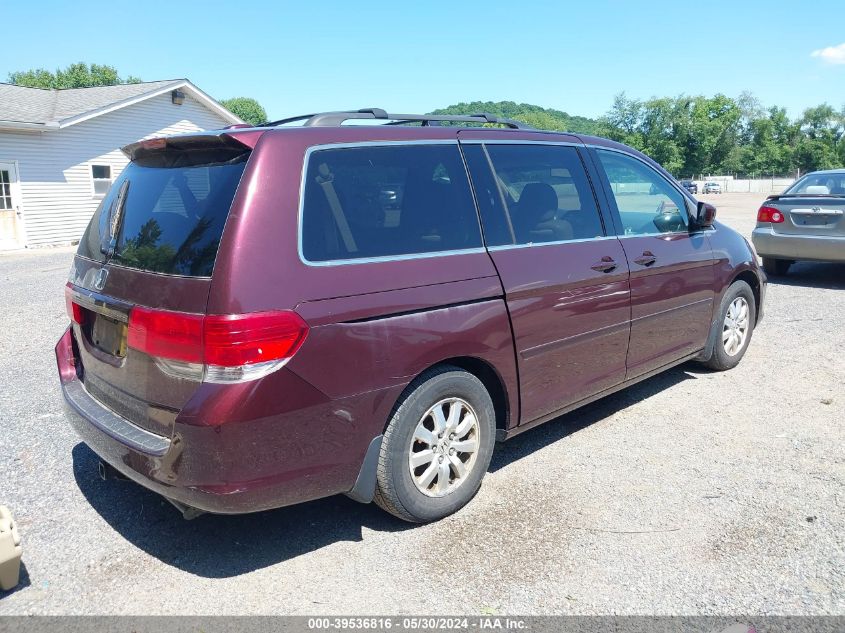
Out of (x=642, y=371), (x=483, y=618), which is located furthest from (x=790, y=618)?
(x=642, y=371)

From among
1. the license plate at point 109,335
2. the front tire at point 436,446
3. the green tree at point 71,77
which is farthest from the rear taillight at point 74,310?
the green tree at point 71,77

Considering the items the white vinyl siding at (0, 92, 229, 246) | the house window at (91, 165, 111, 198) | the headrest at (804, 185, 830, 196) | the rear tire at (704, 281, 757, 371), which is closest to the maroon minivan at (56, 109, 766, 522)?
the rear tire at (704, 281, 757, 371)

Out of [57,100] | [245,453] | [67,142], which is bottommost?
[245,453]

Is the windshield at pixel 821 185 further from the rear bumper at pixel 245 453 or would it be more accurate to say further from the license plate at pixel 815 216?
the rear bumper at pixel 245 453

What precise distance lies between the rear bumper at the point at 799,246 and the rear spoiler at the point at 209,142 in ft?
29.0

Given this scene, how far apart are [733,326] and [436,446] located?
358 centimetres

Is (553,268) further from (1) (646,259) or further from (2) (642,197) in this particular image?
(2) (642,197)

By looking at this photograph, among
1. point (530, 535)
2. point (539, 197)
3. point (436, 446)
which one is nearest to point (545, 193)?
point (539, 197)

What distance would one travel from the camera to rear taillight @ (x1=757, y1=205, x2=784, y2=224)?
9820 mm

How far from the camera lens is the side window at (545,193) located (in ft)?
12.5

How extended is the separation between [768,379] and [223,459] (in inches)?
184

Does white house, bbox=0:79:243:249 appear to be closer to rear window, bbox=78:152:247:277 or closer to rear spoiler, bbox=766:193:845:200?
rear window, bbox=78:152:247:277

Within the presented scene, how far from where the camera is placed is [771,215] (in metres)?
9.93

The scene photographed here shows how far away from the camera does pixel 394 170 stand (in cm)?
332
